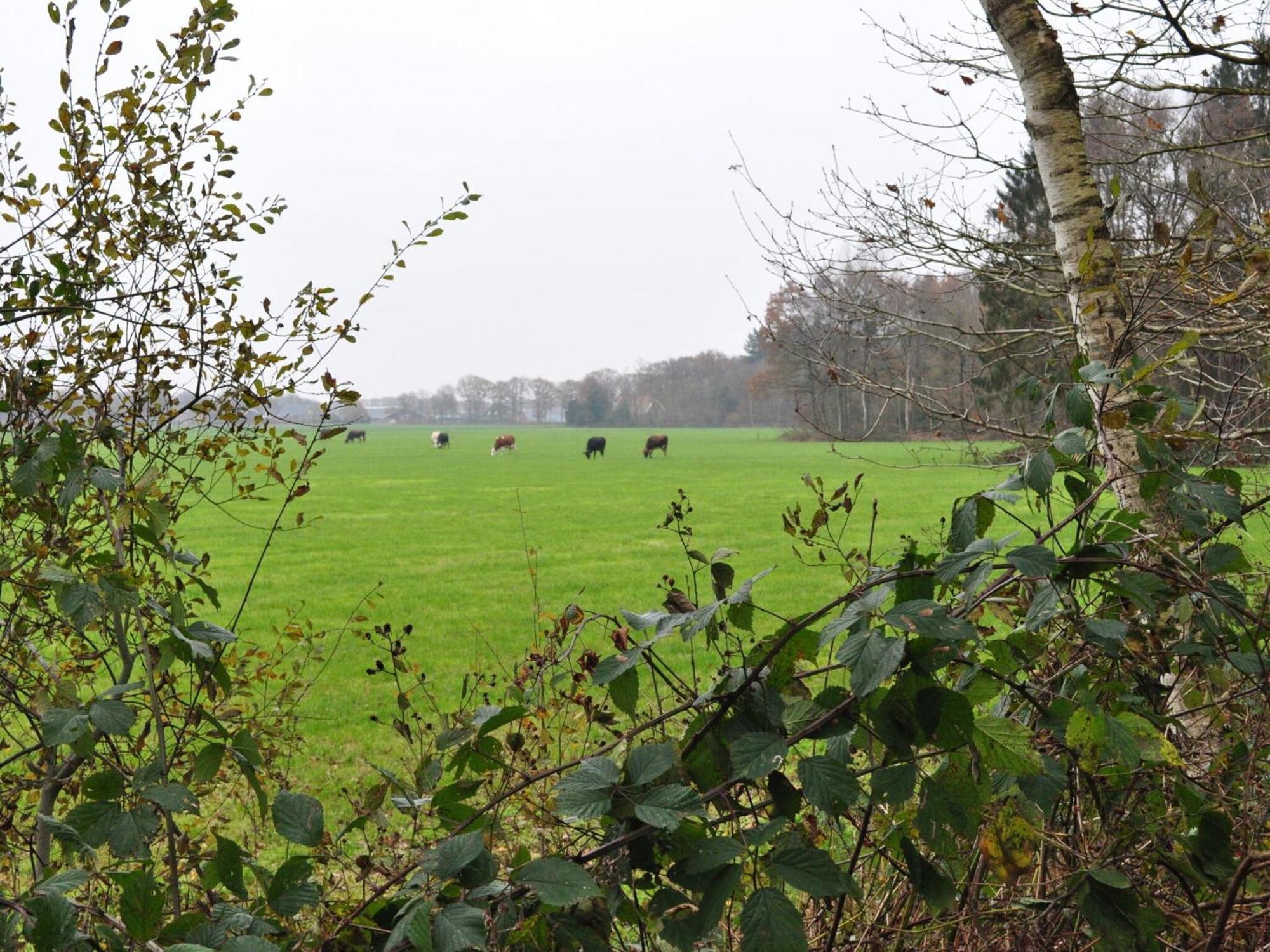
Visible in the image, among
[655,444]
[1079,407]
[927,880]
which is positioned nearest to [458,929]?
[927,880]

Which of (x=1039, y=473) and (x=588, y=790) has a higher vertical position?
(x=1039, y=473)

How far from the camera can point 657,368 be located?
115438 mm

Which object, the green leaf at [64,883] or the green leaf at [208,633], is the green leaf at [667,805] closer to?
the green leaf at [64,883]

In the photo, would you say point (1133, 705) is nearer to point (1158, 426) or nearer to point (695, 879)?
point (1158, 426)

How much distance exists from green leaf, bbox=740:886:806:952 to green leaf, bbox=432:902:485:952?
33cm

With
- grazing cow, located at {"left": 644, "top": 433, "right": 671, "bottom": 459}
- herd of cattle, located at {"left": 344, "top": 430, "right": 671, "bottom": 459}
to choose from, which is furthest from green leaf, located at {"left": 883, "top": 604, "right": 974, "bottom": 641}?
grazing cow, located at {"left": 644, "top": 433, "right": 671, "bottom": 459}

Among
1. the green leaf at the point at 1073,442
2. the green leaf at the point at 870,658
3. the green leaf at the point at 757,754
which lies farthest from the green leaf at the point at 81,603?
the green leaf at the point at 1073,442

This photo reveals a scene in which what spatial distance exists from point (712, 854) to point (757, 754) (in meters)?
0.14

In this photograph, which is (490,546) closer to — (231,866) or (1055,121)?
(1055,121)

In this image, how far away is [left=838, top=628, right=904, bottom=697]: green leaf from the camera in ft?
3.60

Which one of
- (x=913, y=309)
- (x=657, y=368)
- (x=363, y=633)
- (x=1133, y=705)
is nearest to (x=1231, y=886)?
(x=1133, y=705)

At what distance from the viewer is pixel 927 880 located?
1.39 meters

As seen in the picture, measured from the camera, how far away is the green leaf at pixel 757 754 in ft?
3.93

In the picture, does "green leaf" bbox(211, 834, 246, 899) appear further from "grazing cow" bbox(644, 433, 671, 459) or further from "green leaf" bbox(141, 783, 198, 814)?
"grazing cow" bbox(644, 433, 671, 459)
